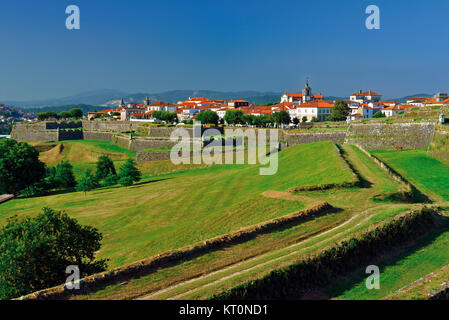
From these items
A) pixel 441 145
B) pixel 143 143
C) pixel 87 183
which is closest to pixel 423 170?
pixel 441 145

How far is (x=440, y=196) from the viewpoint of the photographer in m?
25.4

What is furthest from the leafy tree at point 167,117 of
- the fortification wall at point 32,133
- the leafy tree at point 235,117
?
the fortification wall at point 32,133

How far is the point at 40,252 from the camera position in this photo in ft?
47.9

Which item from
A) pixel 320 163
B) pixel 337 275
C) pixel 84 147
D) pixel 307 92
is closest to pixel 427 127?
pixel 320 163

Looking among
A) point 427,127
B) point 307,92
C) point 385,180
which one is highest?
point 307,92

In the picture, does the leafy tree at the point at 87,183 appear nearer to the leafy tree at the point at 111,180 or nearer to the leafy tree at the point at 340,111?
the leafy tree at the point at 111,180

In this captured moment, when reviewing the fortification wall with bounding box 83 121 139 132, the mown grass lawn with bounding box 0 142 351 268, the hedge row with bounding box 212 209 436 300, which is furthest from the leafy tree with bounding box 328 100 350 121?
the hedge row with bounding box 212 209 436 300

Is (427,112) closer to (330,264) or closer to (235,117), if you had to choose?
(330,264)

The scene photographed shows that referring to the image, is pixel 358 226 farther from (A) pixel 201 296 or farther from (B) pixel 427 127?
(B) pixel 427 127

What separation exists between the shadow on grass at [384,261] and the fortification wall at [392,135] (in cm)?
2753

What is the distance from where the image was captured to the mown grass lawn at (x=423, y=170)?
89.0 ft

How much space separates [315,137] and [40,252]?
52084 millimetres

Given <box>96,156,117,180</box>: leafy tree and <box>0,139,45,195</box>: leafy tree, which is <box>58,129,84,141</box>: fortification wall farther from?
<box>96,156,117,180</box>: leafy tree

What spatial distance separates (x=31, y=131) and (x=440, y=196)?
361 ft
